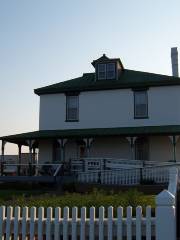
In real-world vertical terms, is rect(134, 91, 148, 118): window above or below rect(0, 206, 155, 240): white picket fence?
above

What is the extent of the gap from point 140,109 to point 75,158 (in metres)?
5.45

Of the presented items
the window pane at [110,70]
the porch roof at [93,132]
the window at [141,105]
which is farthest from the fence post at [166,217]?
the window pane at [110,70]

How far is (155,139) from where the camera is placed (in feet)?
88.2

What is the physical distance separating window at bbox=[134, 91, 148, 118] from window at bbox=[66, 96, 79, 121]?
4.13 m

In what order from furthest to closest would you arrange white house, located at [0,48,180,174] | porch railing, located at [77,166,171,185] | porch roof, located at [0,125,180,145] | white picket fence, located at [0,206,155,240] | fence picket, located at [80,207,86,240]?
white house, located at [0,48,180,174] < porch roof, located at [0,125,180,145] < porch railing, located at [77,166,171,185] < fence picket, located at [80,207,86,240] < white picket fence, located at [0,206,155,240]

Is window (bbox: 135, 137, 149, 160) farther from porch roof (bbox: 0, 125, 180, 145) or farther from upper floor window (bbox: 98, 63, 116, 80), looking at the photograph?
upper floor window (bbox: 98, 63, 116, 80)

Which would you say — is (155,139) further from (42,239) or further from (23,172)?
(42,239)

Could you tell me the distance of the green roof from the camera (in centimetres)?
2725

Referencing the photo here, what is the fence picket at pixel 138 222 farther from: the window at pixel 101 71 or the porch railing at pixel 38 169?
the window at pixel 101 71

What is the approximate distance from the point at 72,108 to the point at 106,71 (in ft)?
11.9

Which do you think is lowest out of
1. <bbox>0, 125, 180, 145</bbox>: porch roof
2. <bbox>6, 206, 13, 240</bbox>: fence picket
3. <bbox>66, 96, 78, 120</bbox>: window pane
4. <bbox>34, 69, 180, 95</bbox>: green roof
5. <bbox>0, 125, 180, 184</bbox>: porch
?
<bbox>6, 206, 13, 240</bbox>: fence picket

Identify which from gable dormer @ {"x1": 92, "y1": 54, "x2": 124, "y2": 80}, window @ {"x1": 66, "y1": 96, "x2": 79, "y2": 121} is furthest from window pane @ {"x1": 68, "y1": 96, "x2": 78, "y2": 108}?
gable dormer @ {"x1": 92, "y1": 54, "x2": 124, "y2": 80}

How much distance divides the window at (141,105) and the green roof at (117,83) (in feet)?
2.03

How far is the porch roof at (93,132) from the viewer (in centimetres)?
2538
